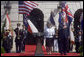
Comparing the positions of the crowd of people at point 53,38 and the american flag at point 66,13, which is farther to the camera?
the american flag at point 66,13

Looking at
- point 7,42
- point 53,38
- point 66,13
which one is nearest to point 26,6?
point 66,13

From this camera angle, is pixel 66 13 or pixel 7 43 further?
pixel 66 13

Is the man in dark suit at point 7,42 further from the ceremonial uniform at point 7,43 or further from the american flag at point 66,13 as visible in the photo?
the american flag at point 66,13

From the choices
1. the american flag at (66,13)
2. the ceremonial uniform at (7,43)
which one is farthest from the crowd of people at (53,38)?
the american flag at (66,13)

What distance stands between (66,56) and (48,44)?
4.65 ft

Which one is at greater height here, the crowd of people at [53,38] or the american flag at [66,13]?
the american flag at [66,13]

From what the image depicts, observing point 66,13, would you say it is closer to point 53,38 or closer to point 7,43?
point 53,38

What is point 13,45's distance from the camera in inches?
693

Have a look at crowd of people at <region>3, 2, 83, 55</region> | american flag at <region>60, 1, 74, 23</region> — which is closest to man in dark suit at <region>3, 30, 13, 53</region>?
crowd of people at <region>3, 2, 83, 55</region>

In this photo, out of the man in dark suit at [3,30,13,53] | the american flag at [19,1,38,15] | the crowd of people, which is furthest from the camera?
the american flag at [19,1,38,15]

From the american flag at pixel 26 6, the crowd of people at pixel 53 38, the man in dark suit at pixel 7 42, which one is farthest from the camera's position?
the american flag at pixel 26 6

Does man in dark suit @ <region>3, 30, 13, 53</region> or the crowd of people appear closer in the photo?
the crowd of people

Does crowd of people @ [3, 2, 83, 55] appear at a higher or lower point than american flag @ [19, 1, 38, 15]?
lower

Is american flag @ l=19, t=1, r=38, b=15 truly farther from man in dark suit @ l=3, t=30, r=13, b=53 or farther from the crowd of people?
man in dark suit @ l=3, t=30, r=13, b=53
